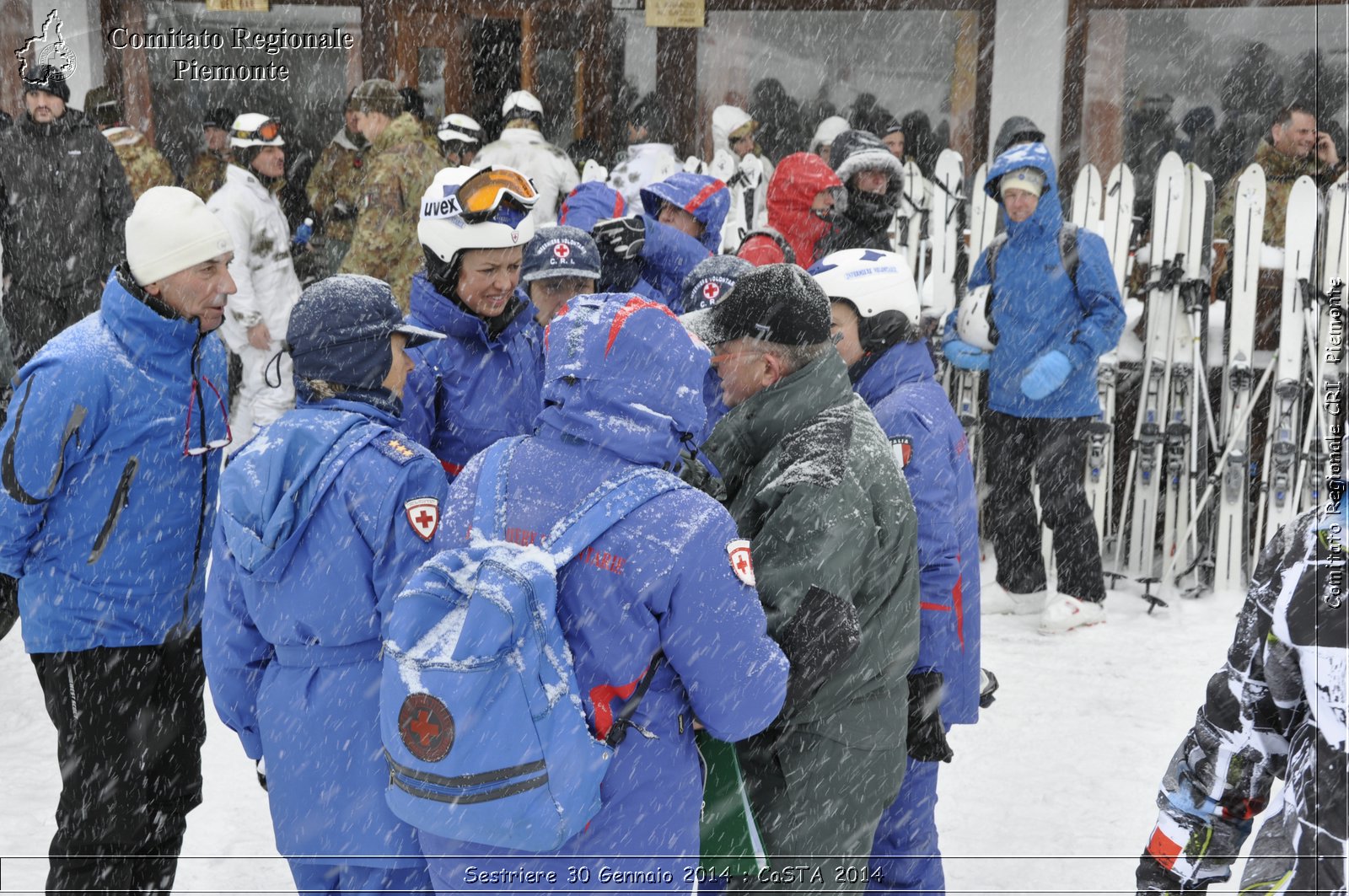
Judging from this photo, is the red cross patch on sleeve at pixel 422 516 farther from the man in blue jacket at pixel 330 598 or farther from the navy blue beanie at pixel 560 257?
the navy blue beanie at pixel 560 257

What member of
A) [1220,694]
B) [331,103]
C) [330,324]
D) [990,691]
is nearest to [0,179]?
[331,103]

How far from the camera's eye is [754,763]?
2.42 metres

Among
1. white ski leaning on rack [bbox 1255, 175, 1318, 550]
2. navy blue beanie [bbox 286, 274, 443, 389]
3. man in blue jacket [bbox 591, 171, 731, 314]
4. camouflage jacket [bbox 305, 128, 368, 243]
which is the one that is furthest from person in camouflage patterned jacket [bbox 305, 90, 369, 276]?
navy blue beanie [bbox 286, 274, 443, 389]

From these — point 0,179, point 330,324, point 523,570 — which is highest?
point 0,179

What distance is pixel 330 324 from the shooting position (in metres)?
2.42

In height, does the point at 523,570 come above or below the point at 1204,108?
below

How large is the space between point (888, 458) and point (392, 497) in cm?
95

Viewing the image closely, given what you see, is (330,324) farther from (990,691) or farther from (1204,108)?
(1204,108)

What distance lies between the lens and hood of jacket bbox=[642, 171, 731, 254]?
4781 millimetres

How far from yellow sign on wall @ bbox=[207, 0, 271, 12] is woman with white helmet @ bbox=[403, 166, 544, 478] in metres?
8.14

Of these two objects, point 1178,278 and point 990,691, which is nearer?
point 990,691

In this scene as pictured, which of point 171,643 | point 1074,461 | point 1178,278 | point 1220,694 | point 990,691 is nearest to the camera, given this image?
point 1220,694

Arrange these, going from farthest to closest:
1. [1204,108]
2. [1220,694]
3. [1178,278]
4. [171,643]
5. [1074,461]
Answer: [1204,108]
[1178,278]
[1074,461]
[171,643]
[1220,694]

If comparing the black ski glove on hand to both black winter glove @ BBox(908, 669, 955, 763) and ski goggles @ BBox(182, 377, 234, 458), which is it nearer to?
black winter glove @ BBox(908, 669, 955, 763)
